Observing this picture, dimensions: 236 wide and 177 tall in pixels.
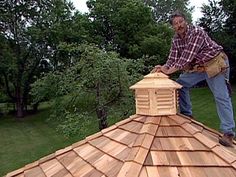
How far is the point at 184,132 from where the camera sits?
125 inches

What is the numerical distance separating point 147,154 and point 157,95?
653 millimetres

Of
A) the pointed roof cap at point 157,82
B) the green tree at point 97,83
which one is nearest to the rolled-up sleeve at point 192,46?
the pointed roof cap at point 157,82

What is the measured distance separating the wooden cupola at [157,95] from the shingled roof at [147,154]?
0.21 ft

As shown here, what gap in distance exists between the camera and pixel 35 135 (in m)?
21.2

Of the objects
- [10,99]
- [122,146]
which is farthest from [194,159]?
[10,99]

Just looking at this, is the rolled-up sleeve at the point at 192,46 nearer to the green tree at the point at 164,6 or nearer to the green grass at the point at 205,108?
the green grass at the point at 205,108

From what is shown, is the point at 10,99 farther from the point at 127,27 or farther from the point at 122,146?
the point at 122,146

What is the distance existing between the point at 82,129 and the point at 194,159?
9.38 m

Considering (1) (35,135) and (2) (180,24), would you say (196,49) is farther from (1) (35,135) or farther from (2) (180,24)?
(1) (35,135)

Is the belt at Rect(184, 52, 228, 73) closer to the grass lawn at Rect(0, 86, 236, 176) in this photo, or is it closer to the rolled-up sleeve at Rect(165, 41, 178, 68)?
the rolled-up sleeve at Rect(165, 41, 178, 68)

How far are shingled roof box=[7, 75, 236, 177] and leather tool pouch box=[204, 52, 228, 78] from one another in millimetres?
486

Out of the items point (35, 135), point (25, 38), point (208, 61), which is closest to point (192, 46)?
point (208, 61)

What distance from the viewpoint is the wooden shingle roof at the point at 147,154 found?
275 cm

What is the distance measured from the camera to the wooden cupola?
3.36 meters
